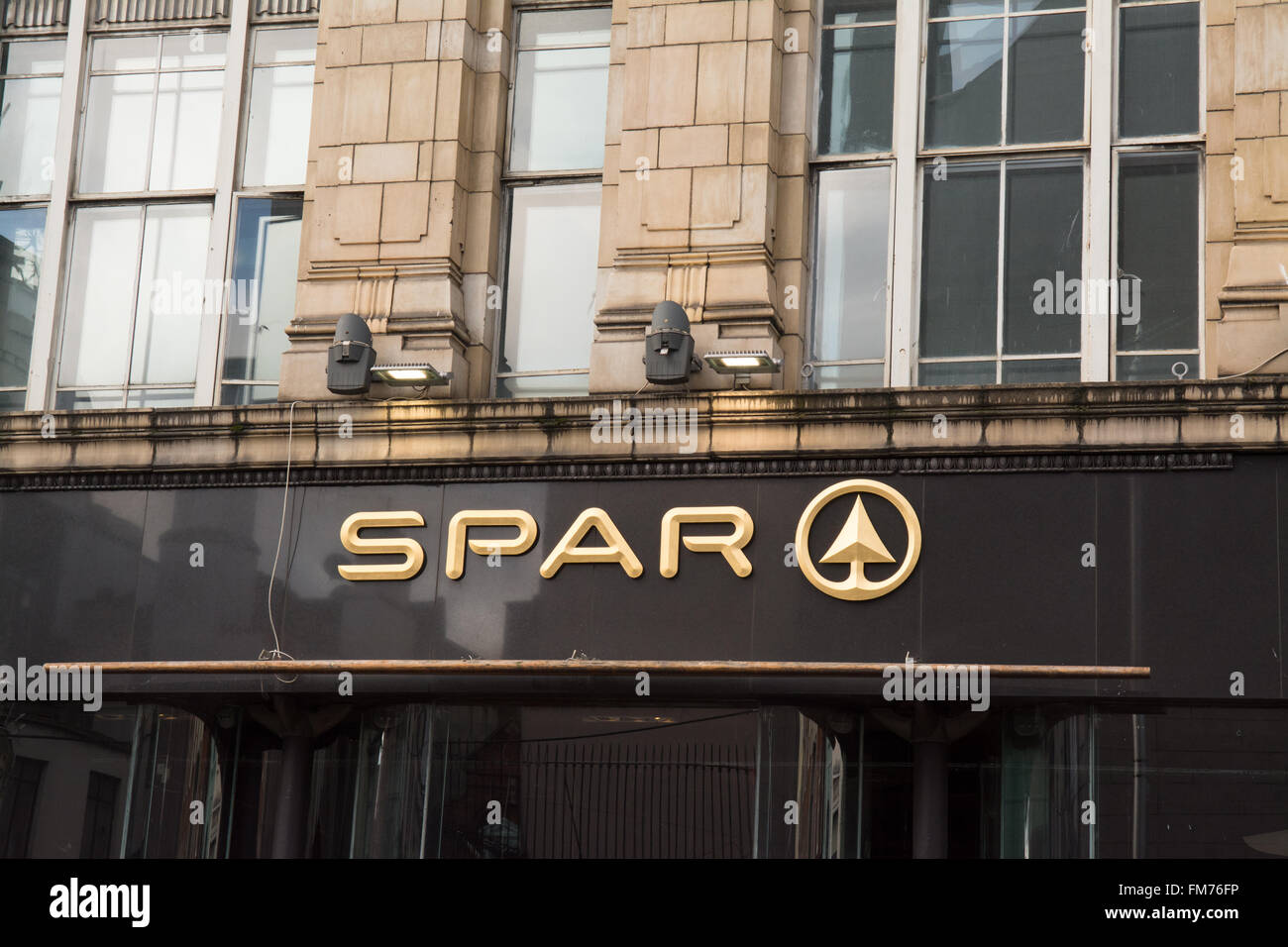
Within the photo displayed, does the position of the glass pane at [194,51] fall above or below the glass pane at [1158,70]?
above

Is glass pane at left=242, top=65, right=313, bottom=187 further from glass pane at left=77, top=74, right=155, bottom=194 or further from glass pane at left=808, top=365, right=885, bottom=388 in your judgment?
glass pane at left=808, top=365, right=885, bottom=388

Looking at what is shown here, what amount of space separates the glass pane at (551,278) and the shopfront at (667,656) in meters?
1.43

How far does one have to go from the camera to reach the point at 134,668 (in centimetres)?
1397

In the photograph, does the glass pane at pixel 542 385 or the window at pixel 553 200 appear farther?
the window at pixel 553 200

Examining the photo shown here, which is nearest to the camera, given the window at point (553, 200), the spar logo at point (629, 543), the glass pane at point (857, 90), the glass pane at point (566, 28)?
the spar logo at point (629, 543)

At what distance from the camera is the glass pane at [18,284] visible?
16.0 m

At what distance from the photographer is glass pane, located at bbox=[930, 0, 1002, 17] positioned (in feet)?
A: 47.7

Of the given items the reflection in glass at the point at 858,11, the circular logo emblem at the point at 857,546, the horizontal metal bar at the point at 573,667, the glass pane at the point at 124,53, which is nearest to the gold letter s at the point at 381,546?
the horizontal metal bar at the point at 573,667

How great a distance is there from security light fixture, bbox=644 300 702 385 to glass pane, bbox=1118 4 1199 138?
397 centimetres

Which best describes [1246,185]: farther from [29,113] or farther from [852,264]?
[29,113]

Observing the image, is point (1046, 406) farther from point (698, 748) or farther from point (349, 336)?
point (349, 336)

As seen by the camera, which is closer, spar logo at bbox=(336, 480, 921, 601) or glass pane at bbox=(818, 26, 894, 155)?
spar logo at bbox=(336, 480, 921, 601)

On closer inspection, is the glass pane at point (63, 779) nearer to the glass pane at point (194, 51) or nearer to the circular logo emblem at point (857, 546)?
the circular logo emblem at point (857, 546)

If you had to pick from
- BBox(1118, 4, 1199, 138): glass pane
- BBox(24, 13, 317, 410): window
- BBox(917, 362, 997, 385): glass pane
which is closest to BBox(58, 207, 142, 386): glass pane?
BBox(24, 13, 317, 410): window
